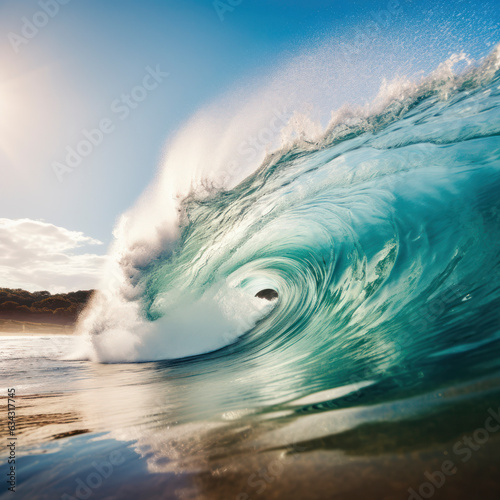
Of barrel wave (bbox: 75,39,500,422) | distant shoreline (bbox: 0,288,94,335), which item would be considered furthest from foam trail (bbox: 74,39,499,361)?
distant shoreline (bbox: 0,288,94,335)

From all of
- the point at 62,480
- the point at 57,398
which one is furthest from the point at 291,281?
the point at 62,480

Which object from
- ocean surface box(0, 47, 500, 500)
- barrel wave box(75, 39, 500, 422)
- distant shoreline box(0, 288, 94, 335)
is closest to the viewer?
ocean surface box(0, 47, 500, 500)

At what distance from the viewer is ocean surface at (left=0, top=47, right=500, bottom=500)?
4.39 ft

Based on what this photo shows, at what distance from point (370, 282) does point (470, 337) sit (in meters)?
2.43

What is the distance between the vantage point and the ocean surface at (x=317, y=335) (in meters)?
1.34

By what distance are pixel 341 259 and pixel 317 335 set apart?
222 centimetres

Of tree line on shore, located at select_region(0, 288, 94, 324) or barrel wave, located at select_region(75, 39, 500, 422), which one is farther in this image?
tree line on shore, located at select_region(0, 288, 94, 324)

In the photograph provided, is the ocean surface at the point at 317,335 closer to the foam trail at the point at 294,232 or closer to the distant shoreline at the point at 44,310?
the foam trail at the point at 294,232

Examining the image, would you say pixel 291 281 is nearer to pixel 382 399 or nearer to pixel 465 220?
pixel 465 220

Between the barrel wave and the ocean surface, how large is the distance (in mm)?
34

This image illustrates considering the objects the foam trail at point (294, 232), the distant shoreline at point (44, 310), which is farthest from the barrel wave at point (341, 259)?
the distant shoreline at point (44, 310)

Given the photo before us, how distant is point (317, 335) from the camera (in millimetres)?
4973

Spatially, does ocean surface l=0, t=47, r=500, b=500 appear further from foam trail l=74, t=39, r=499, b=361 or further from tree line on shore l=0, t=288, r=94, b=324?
tree line on shore l=0, t=288, r=94, b=324

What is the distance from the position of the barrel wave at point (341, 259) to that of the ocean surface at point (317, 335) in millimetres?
34
